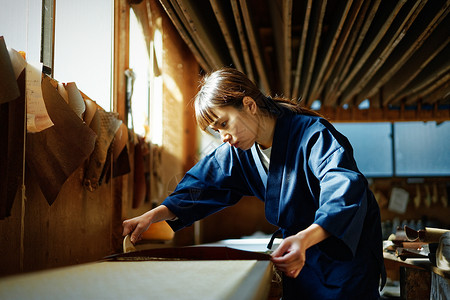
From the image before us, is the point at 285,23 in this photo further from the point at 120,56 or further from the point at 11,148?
the point at 11,148

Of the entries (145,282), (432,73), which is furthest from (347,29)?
(145,282)

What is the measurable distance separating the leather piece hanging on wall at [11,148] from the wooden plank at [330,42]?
2083 mm

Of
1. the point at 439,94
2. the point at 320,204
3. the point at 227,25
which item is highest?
the point at 227,25

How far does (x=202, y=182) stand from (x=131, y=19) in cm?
246

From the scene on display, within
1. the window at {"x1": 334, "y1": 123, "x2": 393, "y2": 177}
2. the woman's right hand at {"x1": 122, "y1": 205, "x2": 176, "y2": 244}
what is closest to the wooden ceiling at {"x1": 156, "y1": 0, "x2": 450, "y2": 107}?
the window at {"x1": 334, "y1": 123, "x2": 393, "y2": 177}

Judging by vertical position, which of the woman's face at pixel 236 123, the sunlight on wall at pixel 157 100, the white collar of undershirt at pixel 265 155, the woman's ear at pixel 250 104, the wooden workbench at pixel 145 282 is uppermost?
the sunlight on wall at pixel 157 100

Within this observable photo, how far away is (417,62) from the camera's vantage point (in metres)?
3.96

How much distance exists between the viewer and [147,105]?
4.41 metres

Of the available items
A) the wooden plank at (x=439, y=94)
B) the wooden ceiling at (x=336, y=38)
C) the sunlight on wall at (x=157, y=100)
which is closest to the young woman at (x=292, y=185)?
the wooden ceiling at (x=336, y=38)

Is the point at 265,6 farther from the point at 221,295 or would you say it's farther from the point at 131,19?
the point at 221,295

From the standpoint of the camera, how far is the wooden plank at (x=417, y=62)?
341cm

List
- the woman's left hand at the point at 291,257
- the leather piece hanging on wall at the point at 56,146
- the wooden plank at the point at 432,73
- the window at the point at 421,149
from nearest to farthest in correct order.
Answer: the woman's left hand at the point at 291,257
the leather piece hanging on wall at the point at 56,146
the wooden plank at the point at 432,73
the window at the point at 421,149

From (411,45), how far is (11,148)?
10.1ft

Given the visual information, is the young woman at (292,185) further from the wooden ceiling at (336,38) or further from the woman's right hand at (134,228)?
the wooden ceiling at (336,38)
